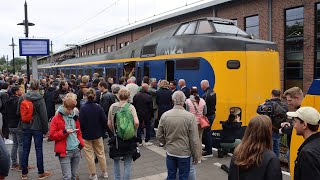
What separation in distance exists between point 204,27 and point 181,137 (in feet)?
18.1

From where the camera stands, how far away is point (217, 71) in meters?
8.12

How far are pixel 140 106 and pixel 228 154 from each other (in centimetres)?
248

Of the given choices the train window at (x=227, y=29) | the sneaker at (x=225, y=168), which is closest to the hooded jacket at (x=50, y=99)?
the train window at (x=227, y=29)

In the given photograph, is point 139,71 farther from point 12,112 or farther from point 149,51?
point 12,112

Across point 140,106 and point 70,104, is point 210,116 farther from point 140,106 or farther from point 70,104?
point 70,104

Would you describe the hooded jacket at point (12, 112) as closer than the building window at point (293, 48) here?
Yes

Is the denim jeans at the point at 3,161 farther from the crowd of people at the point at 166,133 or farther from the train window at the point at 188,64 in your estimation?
the train window at the point at 188,64

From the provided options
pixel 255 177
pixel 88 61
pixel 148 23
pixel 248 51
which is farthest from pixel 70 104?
pixel 148 23

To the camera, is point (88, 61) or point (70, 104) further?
point (88, 61)

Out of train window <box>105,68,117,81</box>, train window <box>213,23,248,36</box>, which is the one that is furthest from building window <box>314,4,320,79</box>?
train window <box>105,68,117,81</box>

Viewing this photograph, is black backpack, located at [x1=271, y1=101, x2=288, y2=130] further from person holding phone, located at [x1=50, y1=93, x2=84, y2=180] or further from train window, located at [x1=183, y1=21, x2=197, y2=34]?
train window, located at [x1=183, y1=21, x2=197, y2=34]

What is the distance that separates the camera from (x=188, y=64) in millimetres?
8867

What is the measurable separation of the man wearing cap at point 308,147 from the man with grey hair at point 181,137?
1.68m

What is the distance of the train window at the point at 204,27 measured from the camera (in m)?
9.27
